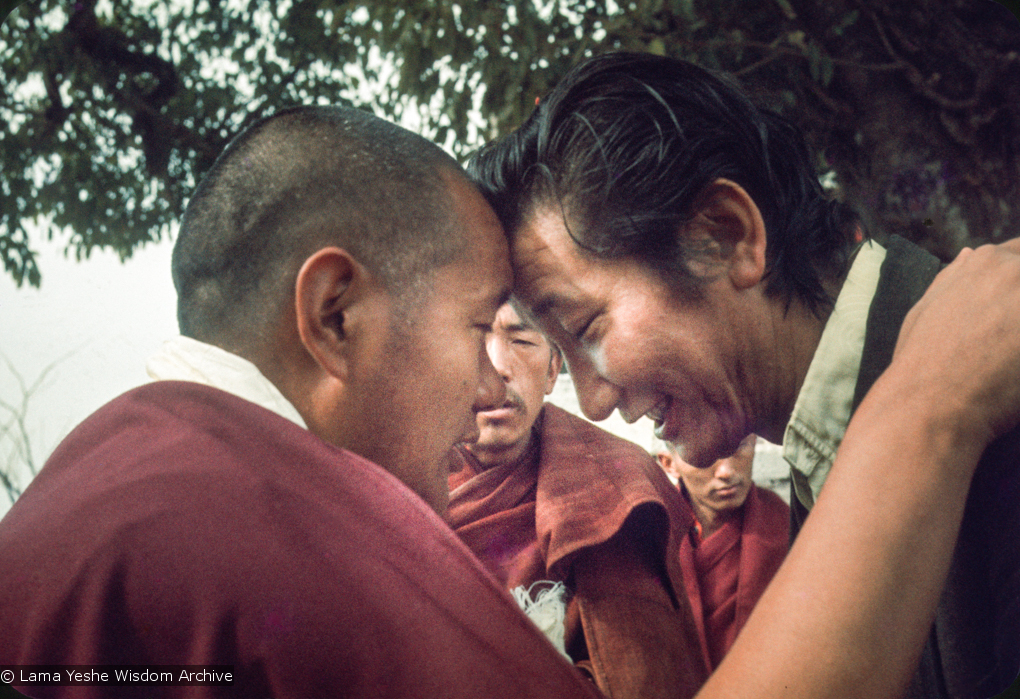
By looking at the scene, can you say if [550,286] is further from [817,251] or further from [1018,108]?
[1018,108]

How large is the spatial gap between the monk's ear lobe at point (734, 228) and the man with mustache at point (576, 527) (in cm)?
32

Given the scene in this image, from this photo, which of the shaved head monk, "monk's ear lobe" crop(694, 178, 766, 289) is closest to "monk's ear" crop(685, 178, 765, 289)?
"monk's ear lobe" crop(694, 178, 766, 289)

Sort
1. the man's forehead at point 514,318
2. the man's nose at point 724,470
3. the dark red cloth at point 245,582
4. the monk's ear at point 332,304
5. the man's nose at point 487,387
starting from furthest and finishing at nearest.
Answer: the man's nose at point 724,470
the man's forehead at point 514,318
the man's nose at point 487,387
the monk's ear at point 332,304
the dark red cloth at point 245,582

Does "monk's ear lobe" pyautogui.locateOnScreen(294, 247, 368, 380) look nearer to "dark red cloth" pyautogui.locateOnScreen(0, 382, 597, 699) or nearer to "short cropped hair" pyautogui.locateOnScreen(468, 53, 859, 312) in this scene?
"dark red cloth" pyautogui.locateOnScreen(0, 382, 597, 699)

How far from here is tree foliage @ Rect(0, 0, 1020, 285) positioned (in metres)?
1.24

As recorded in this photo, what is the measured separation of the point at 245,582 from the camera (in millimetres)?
800

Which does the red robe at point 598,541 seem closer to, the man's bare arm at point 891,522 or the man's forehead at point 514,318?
the man's forehead at point 514,318

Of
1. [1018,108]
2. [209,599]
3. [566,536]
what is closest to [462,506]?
[566,536]

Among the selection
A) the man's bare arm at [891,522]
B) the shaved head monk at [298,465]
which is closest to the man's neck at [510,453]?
the shaved head monk at [298,465]

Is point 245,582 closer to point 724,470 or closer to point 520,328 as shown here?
point 520,328

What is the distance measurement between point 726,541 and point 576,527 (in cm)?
26

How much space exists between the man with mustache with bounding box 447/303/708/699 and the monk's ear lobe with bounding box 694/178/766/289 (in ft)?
1.05

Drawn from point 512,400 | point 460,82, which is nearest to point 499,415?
point 512,400

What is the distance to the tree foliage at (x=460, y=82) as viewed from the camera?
1235 mm
